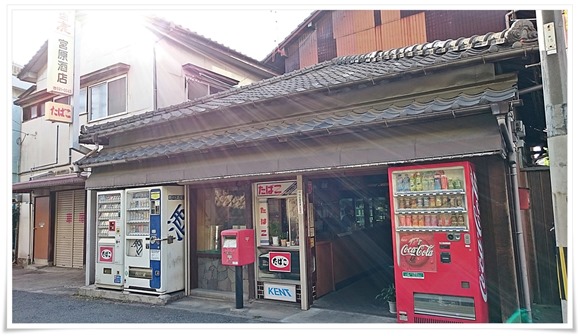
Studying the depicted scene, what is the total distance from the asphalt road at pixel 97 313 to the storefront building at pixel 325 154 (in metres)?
1.03

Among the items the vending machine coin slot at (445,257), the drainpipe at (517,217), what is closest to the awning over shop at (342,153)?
the drainpipe at (517,217)

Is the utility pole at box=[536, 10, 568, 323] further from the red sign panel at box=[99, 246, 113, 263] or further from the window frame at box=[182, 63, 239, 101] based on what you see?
the window frame at box=[182, 63, 239, 101]

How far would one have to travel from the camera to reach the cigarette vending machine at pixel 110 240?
772 centimetres

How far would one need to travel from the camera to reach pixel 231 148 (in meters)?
6.38

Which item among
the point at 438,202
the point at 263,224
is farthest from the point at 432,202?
the point at 263,224

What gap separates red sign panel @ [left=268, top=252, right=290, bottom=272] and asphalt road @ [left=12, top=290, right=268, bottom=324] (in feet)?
3.44

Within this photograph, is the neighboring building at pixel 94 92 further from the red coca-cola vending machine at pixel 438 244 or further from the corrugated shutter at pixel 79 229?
the red coca-cola vending machine at pixel 438 244

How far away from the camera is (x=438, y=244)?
4824 millimetres

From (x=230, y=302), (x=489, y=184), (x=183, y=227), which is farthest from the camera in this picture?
(x=183, y=227)

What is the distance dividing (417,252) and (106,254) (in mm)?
6188

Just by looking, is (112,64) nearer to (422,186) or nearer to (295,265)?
(295,265)

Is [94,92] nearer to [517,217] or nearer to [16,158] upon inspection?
[16,158]

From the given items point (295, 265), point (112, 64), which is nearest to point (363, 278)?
point (295, 265)

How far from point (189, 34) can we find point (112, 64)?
233 cm
